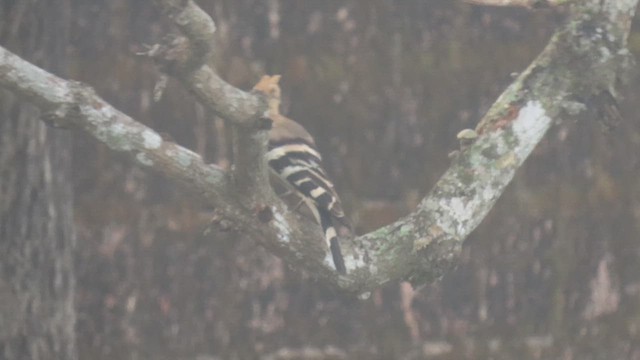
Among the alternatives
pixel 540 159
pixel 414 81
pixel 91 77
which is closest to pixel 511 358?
pixel 540 159

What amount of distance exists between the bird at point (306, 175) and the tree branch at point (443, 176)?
13 cm

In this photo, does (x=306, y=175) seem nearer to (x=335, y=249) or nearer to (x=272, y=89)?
(x=335, y=249)

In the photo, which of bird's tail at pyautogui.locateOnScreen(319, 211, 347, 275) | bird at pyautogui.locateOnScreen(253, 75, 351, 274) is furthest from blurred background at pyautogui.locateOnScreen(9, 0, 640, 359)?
bird's tail at pyautogui.locateOnScreen(319, 211, 347, 275)

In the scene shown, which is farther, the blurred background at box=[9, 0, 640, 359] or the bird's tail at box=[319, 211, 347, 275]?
the blurred background at box=[9, 0, 640, 359]

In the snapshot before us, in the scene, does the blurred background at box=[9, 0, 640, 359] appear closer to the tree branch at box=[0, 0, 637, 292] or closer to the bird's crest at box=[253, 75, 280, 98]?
the bird's crest at box=[253, 75, 280, 98]

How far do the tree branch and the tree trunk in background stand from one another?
6.08 feet

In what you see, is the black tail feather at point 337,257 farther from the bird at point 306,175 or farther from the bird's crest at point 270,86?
the bird's crest at point 270,86

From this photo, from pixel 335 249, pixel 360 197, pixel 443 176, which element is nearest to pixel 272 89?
pixel 360 197

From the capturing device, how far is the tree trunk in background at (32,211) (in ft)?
19.3

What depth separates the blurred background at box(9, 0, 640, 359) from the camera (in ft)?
22.2

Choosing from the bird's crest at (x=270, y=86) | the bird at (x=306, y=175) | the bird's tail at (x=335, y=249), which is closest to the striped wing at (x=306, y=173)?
the bird at (x=306, y=175)

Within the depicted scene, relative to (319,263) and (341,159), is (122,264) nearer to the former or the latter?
(341,159)

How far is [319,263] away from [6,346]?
219 centimetres

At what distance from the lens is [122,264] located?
268 inches
